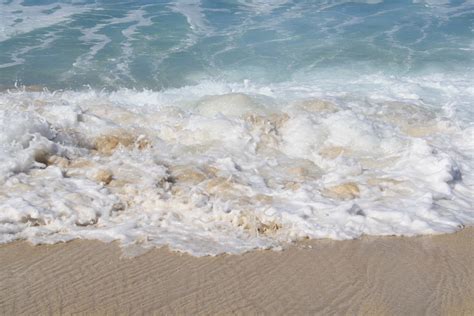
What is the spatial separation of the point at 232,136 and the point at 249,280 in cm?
328

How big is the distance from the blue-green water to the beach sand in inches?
253

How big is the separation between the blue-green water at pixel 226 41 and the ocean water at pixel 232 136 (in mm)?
79

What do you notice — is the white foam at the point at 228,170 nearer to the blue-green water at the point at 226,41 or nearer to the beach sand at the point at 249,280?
the beach sand at the point at 249,280

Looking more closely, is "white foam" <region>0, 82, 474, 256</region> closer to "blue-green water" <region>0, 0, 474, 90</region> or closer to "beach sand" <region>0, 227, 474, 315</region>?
"beach sand" <region>0, 227, 474, 315</region>

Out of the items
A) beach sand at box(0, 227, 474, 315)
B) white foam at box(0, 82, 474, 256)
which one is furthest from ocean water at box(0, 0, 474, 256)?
beach sand at box(0, 227, 474, 315)

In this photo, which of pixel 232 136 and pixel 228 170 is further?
pixel 232 136

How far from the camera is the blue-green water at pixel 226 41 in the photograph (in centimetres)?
1084

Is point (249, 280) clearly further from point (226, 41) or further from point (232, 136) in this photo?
point (226, 41)

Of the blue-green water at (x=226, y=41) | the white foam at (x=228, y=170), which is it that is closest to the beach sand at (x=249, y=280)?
the white foam at (x=228, y=170)

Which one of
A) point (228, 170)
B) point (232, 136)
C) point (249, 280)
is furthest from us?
point (232, 136)

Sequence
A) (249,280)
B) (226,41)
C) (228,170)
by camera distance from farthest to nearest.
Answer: (226,41) → (228,170) → (249,280)

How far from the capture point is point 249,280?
3764mm

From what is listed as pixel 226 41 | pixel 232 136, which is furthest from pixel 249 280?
pixel 226 41

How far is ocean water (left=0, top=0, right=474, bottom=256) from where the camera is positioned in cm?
464
